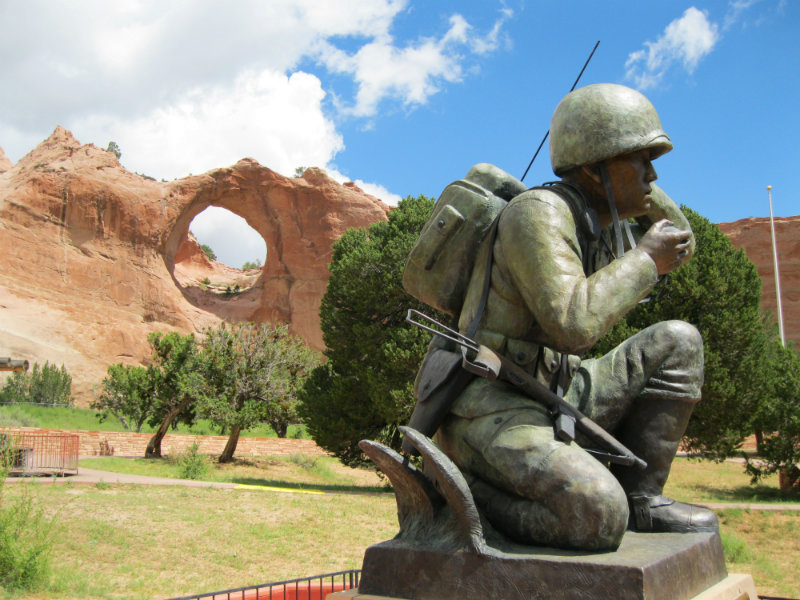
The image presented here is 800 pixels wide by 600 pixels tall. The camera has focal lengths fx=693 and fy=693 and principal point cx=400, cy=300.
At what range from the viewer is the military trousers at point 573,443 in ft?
7.13

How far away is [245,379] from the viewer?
2292 cm

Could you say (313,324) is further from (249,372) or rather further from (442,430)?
(442,430)

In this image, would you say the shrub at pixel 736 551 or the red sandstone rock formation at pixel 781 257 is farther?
the red sandstone rock formation at pixel 781 257

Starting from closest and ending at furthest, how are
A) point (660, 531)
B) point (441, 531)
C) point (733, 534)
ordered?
point (441, 531), point (660, 531), point (733, 534)

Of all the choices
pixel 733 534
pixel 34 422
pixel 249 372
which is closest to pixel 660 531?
pixel 733 534

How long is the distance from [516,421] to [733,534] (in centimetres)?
1237

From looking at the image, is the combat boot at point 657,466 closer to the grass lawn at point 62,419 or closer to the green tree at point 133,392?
the green tree at point 133,392

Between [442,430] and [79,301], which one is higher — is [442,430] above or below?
below

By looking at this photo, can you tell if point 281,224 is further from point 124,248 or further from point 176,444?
point 176,444

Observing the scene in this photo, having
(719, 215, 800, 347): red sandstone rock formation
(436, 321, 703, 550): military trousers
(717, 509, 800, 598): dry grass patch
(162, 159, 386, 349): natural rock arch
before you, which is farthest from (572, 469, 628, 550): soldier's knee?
(719, 215, 800, 347): red sandstone rock formation

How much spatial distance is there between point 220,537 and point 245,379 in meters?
12.4

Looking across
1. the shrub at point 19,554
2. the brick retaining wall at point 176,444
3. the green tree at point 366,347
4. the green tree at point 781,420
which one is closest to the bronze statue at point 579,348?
the shrub at point 19,554

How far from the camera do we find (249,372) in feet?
75.4

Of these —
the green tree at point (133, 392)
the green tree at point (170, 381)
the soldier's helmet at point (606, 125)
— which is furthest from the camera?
the green tree at point (133, 392)
